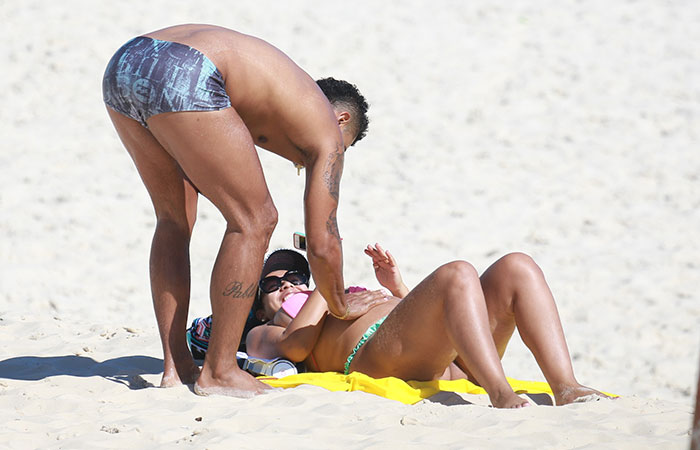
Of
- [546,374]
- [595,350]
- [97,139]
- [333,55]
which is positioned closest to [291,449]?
[546,374]

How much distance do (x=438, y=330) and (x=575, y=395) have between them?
1.56 ft

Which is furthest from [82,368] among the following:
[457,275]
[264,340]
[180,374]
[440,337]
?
[457,275]

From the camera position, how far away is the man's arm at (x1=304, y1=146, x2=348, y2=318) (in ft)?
9.41

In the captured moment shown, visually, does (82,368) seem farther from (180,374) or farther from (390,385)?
(390,385)

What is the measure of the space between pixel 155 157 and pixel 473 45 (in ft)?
23.2

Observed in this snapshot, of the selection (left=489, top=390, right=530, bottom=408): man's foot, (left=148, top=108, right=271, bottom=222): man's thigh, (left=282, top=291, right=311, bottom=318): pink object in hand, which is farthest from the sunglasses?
(left=489, top=390, right=530, bottom=408): man's foot

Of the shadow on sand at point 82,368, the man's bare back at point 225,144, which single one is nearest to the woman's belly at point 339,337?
the man's bare back at point 225,144

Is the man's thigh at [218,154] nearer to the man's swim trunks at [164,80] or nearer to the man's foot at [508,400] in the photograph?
the man's swim trunks at [164,80]

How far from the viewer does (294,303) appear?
348cm

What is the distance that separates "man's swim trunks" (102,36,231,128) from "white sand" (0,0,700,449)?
3.10ft

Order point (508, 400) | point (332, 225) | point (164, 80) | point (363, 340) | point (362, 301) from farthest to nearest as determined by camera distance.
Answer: point (362, 301) < point (363, 340) < point (332, 225) < point (164, 80) < point (508, 400)

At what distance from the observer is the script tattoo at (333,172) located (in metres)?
2.87

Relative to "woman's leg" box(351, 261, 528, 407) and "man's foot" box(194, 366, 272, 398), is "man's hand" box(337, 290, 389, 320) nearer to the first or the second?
"woman's leg" box(351, 261, 528, 407)

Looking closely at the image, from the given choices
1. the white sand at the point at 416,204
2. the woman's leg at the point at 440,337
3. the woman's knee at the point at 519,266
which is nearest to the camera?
the white sand at the point at 416,204
